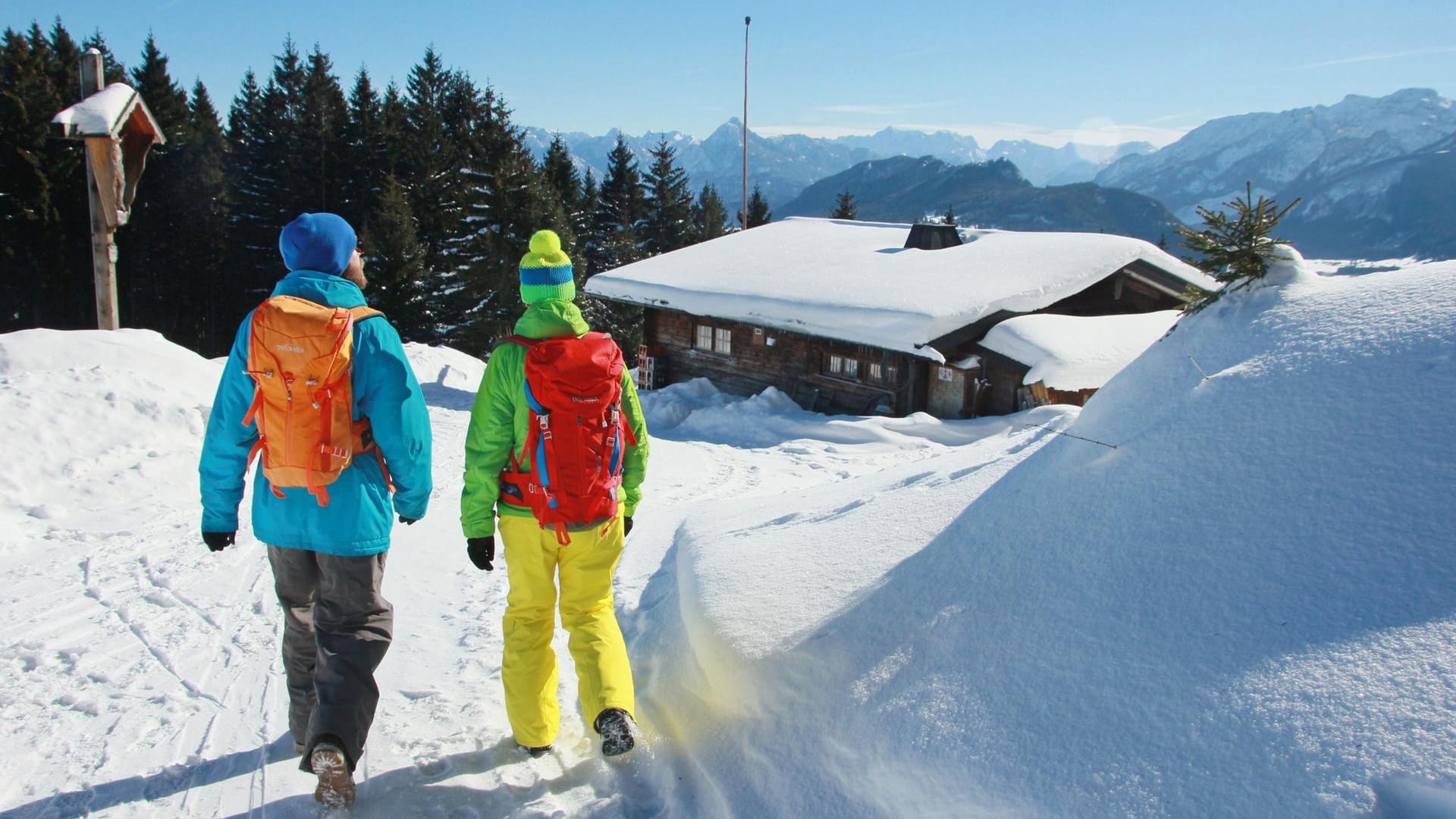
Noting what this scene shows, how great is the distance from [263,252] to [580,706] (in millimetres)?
32907

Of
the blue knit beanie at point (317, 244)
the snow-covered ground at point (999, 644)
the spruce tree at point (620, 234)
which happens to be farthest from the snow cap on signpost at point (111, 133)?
the spruce tree at point (620, 234)

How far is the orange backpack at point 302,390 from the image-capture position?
2.70 metres

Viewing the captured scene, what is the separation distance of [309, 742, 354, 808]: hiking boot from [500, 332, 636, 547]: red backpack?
3.22ft

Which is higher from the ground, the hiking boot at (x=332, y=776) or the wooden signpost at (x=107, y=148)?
the wooden signpost at (x=107, y=148)

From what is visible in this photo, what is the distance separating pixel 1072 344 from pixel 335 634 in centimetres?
1087

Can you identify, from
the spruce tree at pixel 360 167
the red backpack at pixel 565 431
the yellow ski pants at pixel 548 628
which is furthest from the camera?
the spruce tree at pixel 360 167

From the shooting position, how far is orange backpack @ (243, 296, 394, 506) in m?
2.70

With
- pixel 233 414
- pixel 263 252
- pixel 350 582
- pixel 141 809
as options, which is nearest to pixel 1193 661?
pixel 350 582

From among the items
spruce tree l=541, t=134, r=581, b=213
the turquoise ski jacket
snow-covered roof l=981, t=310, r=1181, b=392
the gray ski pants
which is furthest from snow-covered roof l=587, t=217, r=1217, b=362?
spruce tree l=541, t=134, r=581, b=213

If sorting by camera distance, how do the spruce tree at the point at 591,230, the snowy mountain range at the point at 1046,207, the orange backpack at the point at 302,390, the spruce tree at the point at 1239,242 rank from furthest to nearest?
the snowy mountain range at the point at 1046,207 → the spruce tree at the point at 591,230 → the spruce tree at the point at 1239,242 → the orange backpack at the point at 302,390

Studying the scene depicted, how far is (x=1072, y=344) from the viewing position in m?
11.7

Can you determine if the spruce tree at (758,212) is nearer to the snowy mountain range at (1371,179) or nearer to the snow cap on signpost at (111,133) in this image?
the snow cap on signpost at (111,133)

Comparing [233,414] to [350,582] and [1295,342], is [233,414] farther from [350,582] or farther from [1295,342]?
[1295,342]

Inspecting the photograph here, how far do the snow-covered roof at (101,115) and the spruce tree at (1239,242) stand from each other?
10.5 m
